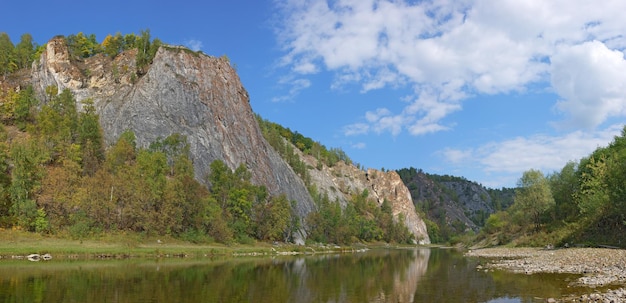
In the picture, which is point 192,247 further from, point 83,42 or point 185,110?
point 83,42

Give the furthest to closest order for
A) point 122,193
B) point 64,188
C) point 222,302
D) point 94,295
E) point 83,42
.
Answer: point 83,42, point 122,193, point 64,188, point 94,295, point 222,302

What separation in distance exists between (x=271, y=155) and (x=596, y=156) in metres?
99.6

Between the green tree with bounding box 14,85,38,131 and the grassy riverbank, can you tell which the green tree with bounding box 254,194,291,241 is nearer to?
the grassy riverbank

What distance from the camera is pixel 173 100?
432ft

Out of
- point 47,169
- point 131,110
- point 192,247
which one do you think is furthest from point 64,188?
point 131,110

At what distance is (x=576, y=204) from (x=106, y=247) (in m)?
94.2

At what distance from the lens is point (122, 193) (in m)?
88.2

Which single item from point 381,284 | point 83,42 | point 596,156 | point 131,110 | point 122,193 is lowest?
point 381,284

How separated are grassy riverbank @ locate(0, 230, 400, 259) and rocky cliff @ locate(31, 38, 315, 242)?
36.1m

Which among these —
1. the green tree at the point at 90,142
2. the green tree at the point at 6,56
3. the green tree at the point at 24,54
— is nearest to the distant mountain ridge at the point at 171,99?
the green tree at the point at 90,142

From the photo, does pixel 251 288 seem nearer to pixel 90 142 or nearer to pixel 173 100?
pixel 90 142

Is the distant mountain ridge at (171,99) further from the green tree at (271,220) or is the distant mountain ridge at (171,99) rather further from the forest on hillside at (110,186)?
the green tree at (271,220)

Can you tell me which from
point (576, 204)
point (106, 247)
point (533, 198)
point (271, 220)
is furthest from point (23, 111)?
point (576, 204)

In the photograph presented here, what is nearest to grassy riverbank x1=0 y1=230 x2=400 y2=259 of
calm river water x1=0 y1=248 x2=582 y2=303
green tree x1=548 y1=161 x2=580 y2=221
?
calm river water x1=0 y1=248 x2=582 y2=303
